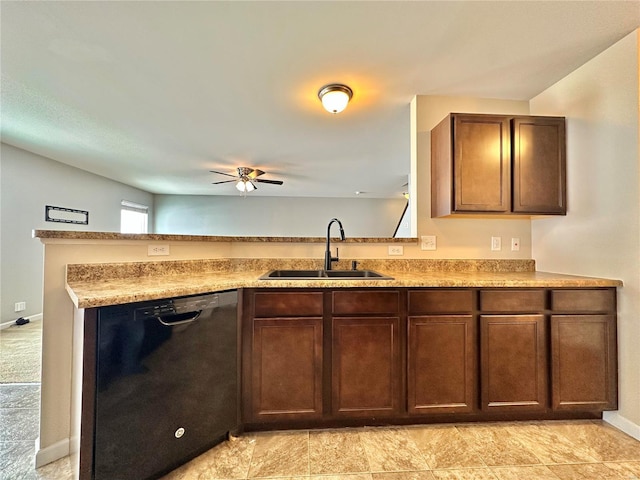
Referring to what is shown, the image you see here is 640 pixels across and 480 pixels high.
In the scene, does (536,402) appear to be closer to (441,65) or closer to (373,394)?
(373,394)

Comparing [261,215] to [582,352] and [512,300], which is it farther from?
[582,352]

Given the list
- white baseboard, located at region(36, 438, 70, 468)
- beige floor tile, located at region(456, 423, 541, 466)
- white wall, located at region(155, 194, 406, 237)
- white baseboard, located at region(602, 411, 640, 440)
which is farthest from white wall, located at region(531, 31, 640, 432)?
white wall, located at region(155, 194, 406, 237)

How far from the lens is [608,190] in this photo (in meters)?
1.77

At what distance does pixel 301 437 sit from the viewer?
1.59 metres

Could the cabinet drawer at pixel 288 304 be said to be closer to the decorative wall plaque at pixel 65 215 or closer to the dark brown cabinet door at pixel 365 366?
the dark brown cabinet door at pixel 365 366

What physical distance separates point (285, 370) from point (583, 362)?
178 cm

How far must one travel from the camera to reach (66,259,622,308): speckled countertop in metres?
1.28

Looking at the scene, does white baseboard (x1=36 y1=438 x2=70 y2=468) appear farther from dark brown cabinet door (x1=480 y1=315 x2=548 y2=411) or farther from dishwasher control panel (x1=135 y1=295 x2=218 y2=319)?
dark brown cabinet door (x1=480 y1=315 x2=548 y2=411)

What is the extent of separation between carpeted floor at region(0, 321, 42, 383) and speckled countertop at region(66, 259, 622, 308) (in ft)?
5.06

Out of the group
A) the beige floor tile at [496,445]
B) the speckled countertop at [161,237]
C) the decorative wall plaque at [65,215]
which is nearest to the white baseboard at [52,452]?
the speckled countertop at [161,237]

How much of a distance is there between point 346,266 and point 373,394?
926 mm

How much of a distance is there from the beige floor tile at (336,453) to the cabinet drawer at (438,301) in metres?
0.80

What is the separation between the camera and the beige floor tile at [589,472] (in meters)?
1.32

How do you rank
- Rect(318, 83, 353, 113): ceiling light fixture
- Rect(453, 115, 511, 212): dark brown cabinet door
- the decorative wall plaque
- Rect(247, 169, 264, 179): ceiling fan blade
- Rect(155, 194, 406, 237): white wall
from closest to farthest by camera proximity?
Rect(453, 115, 511, 212): dark brown cabinet door
Rect(318, 83, 353, 113): ceiling light fixture
the decorative wall plaque
Rect(247, 169, 264, 179): ceiling fan blade
Rect(155, 194, 406, 237): white wall
